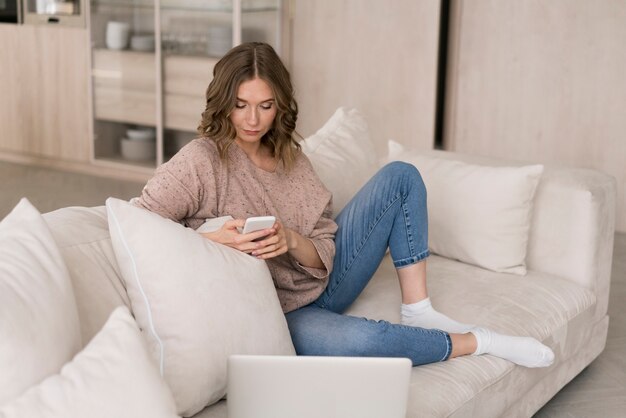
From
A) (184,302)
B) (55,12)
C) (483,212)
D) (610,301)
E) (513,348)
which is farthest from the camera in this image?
(55,12)

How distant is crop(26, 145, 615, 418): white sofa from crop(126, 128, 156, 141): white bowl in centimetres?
290

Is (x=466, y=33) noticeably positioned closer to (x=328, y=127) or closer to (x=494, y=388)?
(x=328, y=127)

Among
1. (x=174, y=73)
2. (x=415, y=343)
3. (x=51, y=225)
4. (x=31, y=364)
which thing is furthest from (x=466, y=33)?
(x=31, y=364)

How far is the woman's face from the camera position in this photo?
83.4 inches

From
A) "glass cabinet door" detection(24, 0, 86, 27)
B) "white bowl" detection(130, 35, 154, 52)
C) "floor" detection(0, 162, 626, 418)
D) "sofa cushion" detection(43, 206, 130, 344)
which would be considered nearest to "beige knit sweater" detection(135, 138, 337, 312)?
"sofa cushion" detection(43, 206, 130, 344)

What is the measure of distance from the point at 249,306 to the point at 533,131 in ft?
10.8

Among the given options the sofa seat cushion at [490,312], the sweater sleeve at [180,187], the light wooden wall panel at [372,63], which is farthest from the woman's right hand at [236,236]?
the light wooden wall panel at [372,63]

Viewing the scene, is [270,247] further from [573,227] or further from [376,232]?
[573,227]

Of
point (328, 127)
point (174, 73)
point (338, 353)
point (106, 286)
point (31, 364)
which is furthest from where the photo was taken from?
point (174, 73)

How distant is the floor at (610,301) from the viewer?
268 centimetres

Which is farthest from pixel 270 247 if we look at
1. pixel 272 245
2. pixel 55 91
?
pixel 55 91

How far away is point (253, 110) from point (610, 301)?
2026mm

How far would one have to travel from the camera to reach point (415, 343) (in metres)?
2.08

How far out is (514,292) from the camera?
254 cm
